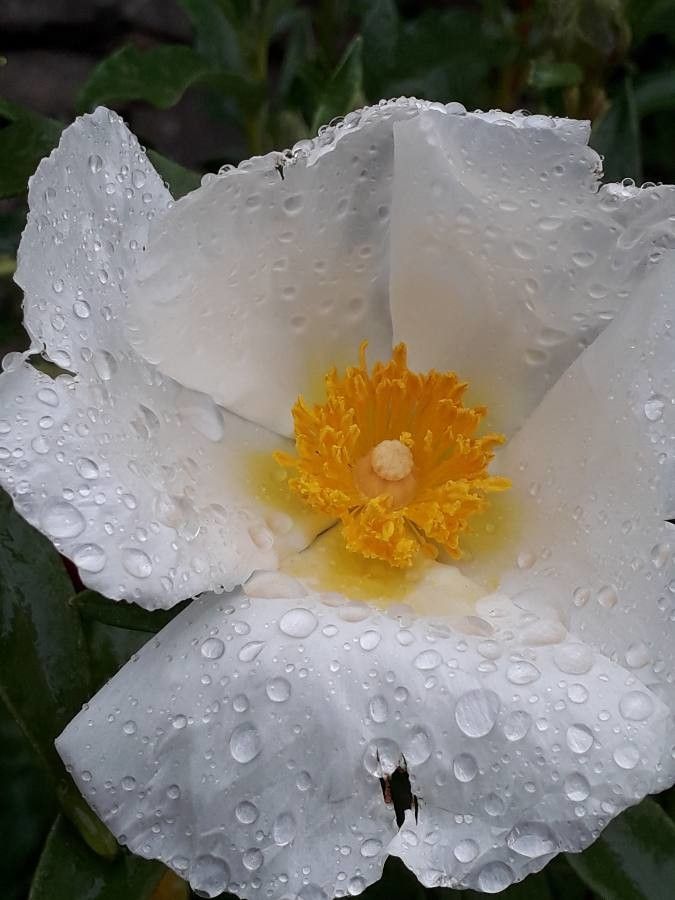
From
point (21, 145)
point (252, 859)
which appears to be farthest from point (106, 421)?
point (21, 145)

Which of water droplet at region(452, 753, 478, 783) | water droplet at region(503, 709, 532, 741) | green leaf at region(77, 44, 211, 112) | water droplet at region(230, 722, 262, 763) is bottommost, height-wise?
water droplet at region(452, 753, 478, 783)

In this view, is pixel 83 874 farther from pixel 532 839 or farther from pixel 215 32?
pixel 215 32

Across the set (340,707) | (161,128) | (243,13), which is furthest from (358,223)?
(161,128)

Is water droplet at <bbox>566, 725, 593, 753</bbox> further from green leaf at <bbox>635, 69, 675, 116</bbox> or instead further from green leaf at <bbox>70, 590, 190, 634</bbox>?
green leaf at <bbox>635, 69, 675, 116</bbox>

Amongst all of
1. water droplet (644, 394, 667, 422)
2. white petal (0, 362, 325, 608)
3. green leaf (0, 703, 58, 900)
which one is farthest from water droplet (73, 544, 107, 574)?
green leaf (0, 703, 58, 900)

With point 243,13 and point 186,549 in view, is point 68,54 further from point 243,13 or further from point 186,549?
point 186,549
